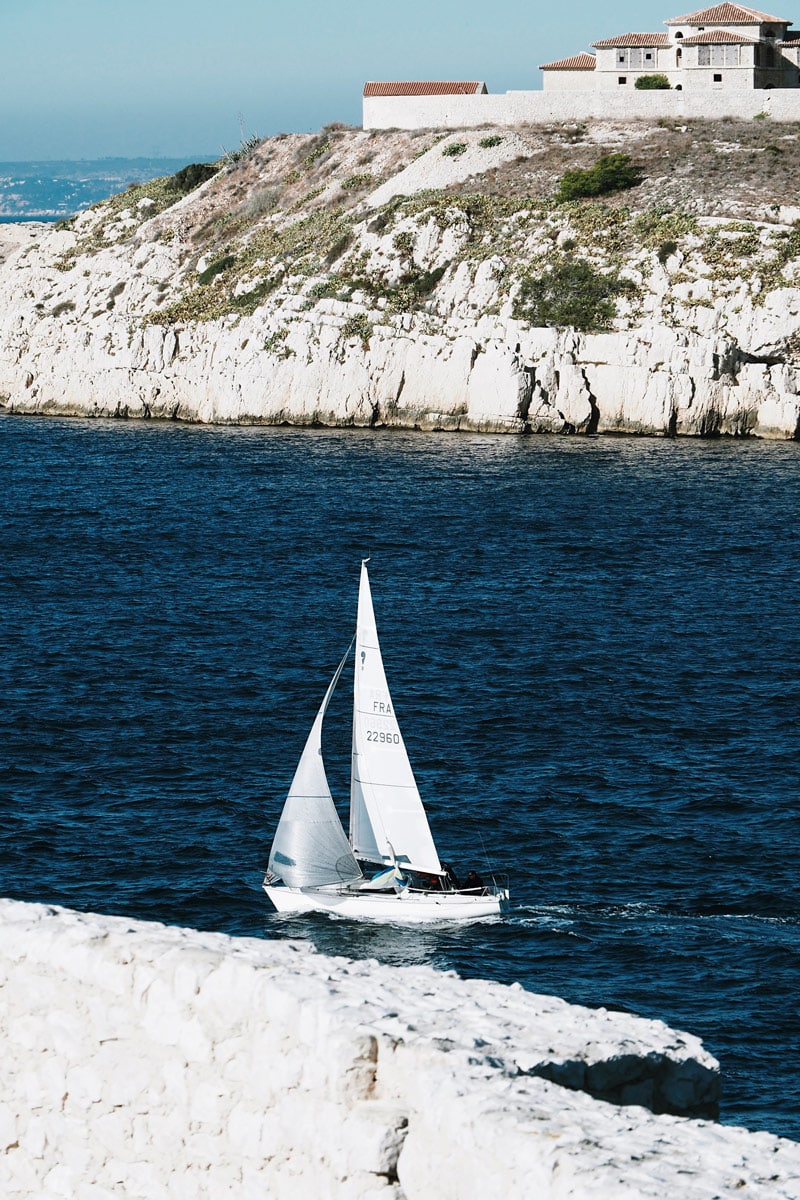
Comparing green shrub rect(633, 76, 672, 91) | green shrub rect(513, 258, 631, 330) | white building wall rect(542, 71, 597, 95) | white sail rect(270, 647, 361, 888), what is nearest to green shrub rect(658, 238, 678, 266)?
green shrub rect(513, 258, 631, 330)

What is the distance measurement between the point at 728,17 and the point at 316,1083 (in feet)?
451

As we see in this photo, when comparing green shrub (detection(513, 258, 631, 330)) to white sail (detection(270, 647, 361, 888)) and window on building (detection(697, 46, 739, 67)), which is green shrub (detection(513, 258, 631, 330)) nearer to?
window on building (detection(697, 46, 739, 67))

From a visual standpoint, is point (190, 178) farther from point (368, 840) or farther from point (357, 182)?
point (368, 840)

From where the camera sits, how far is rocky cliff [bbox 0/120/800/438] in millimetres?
111125

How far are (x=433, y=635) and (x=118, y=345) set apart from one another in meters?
73.3

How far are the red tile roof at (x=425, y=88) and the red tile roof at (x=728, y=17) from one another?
66.8 feet

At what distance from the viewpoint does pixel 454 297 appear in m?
122

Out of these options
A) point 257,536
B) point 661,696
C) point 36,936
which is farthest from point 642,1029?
point 257,536

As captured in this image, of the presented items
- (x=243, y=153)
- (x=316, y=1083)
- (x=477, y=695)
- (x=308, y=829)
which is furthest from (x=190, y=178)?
(x=316, y=1083)

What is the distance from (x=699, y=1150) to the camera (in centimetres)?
1334

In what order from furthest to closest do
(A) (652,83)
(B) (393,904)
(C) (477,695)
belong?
(A) (652,83) < (C) (477,695) < (B) (393,904)

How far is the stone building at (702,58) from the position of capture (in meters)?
138

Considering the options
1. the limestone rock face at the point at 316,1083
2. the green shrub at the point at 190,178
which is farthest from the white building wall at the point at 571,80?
the limestone rock face at the point at 316,1083

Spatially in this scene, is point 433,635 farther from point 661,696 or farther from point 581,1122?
point 581,1122
